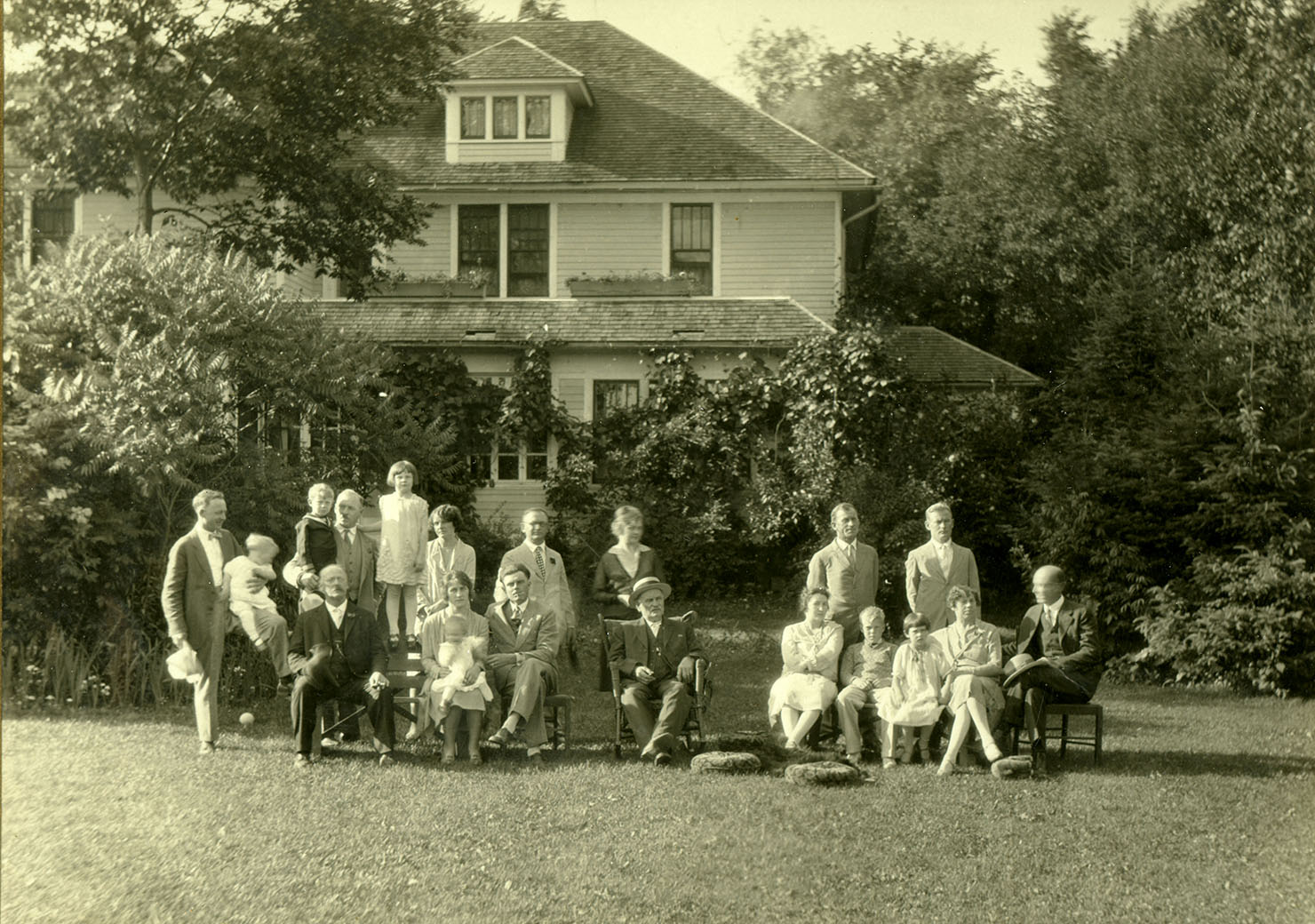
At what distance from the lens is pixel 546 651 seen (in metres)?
8.52

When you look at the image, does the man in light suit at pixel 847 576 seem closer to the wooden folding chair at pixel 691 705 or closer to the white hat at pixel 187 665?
the wooden folding chair at pixel 691 705

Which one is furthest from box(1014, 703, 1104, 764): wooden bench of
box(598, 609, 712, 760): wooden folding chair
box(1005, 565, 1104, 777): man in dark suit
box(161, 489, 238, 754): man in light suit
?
box(161, 489, 238, 754): man in light suit

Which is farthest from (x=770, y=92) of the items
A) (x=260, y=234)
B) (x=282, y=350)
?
(x=282, y=350)

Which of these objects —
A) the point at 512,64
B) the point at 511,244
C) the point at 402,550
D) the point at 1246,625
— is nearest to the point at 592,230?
the point at 511,244

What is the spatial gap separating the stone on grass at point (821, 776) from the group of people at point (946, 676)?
660 mm

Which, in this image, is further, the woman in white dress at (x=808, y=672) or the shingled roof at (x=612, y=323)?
the shingled roof at (x=612, y=323)

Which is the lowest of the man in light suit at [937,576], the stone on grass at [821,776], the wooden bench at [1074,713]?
the stone on grass at [821,776]

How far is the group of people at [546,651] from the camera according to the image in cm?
806

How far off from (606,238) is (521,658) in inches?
550

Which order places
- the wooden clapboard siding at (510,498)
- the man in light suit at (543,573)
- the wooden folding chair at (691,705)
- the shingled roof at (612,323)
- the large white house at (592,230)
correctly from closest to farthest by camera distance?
the wooden folding chair at (691,705), the man in light suit at (543,573), the shingled roof at (612,323), the wooden clapboard siding at (510,498), the large white house at (592,230)

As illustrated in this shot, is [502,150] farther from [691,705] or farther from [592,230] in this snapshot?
[691,705]

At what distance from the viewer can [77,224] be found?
821 inches

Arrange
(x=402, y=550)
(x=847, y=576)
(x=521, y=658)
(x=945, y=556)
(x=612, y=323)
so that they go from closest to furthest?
(x=521, y=658)
(x=945, y=556)
(x=847, y=576)
(x=402, y=550)
(x=612, y=323)

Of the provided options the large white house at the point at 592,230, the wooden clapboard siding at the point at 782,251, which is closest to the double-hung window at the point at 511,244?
the large white house at the point at 592,230
